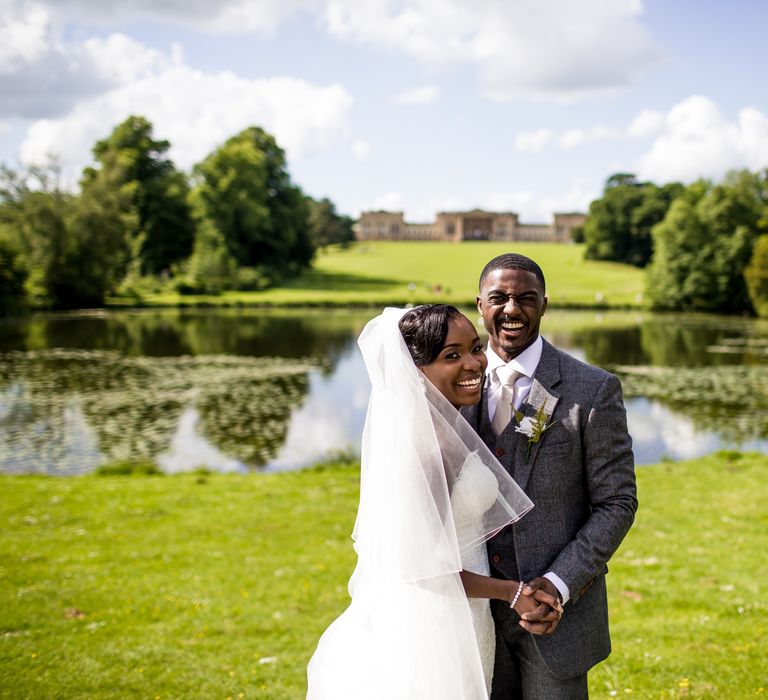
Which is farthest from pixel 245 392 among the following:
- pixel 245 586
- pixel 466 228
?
pixel 466 228

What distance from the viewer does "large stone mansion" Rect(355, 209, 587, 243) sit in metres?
159

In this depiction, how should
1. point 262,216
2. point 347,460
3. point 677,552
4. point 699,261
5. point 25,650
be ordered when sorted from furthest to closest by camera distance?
point 262,216 < point 699,261 < point 347,460 < point 677,552 < point 25,650

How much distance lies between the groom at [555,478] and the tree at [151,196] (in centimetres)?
6218

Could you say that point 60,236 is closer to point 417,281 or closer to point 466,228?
point 417,281

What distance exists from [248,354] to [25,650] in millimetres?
25464

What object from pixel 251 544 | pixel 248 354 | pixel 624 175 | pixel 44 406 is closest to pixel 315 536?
pixel 251 544

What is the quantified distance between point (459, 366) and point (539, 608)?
1002mm

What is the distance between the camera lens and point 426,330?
9.59ft

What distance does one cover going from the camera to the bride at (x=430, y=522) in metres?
2.86

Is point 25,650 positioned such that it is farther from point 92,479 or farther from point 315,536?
point 92,479

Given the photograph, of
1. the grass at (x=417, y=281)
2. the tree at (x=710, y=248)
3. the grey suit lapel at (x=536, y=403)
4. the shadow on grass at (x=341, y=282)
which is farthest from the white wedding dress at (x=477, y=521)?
the shadow on grass at (x=341, y=282)

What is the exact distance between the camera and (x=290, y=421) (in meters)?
18.7

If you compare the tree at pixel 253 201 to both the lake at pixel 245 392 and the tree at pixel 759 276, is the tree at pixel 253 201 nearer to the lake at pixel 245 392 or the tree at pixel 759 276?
the lake at pixel 245 392

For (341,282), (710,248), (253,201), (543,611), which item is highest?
(253,201)
